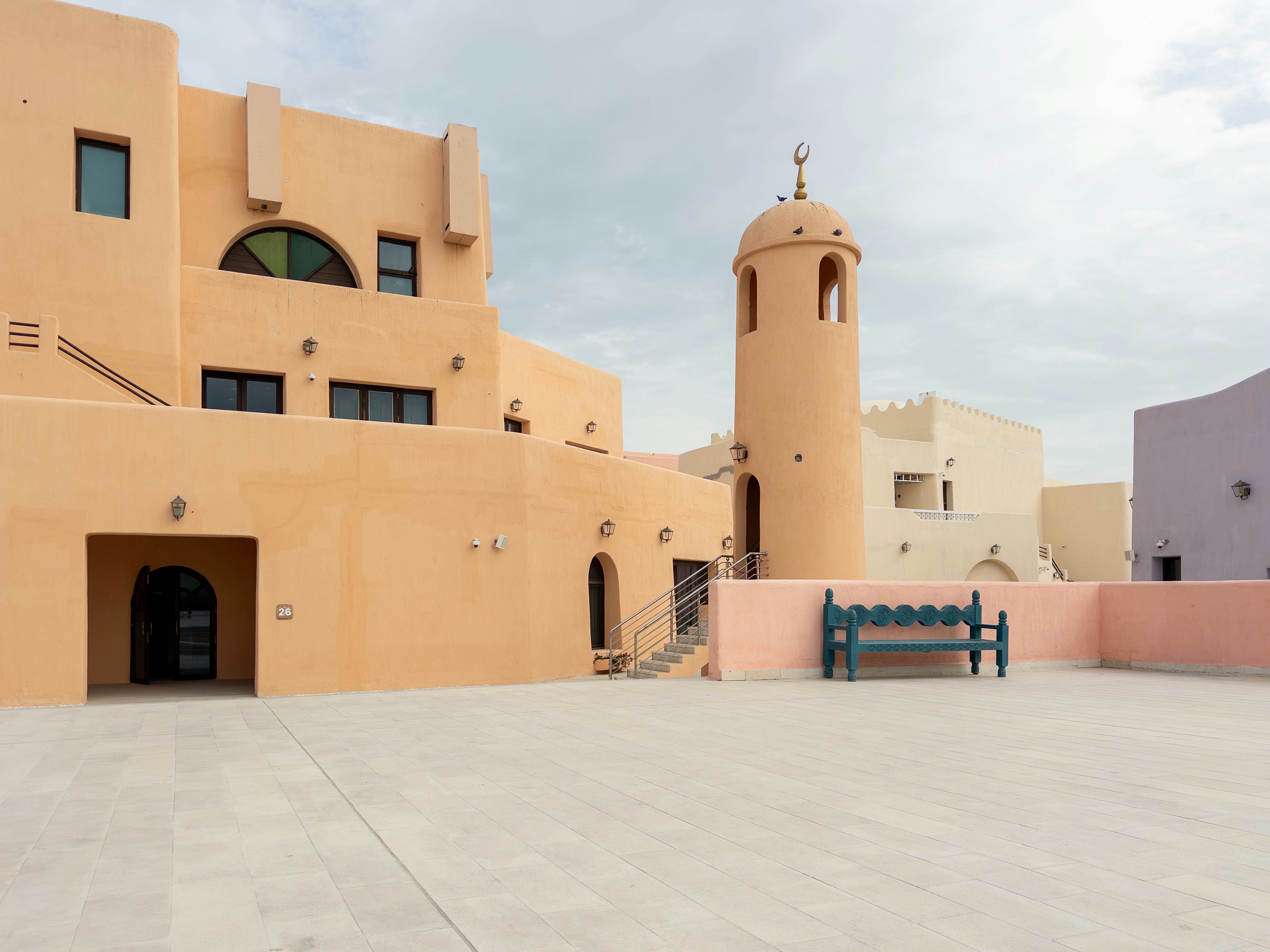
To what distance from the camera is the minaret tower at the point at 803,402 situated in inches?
718

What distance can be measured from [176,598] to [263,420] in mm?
4477

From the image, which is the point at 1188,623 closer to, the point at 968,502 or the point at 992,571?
the point at 992,571

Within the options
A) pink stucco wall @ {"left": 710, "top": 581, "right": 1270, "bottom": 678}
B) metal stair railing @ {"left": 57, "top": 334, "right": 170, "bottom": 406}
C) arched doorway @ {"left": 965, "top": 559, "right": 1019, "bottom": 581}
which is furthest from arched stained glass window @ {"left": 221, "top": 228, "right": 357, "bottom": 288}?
arched doorway @ {"left": 965, "top": 559, "right": 1019, "bottom": 581}

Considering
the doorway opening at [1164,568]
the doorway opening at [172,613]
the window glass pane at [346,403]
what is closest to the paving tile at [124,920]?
the doorway opening at [172,613]

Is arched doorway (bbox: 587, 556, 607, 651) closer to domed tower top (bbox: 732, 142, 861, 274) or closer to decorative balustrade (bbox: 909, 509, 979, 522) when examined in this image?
domed tower top (bbox: 732, 142, 861, 274)

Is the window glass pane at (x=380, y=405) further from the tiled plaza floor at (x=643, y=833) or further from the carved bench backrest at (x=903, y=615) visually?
the carved bench backrest at (x=903, y=615)

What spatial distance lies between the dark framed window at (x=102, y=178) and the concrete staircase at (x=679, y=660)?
11468 mm

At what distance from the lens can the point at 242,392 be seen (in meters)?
17.0

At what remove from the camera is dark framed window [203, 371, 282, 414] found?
16.8 m

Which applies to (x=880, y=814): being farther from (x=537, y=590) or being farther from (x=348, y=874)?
(x=537, y=590)

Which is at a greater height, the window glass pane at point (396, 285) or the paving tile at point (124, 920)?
the window glass pane at point (396, 285)

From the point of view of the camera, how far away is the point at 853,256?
19.3 metres

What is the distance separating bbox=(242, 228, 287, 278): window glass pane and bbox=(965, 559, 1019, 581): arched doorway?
27.1 m

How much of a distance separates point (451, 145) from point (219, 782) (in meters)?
15.1
